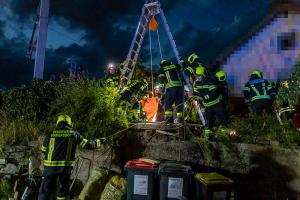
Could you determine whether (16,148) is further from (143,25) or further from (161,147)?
(143,25)

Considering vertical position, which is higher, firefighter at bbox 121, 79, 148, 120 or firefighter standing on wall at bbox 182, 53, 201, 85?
firefighter standing on wall at bbox 182, 53, 201, 85

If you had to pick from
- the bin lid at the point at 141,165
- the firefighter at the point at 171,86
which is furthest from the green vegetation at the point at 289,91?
the bin lid at the point at 141,165

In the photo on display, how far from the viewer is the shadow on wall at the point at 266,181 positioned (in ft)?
23.7

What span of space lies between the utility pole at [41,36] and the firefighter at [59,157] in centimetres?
827

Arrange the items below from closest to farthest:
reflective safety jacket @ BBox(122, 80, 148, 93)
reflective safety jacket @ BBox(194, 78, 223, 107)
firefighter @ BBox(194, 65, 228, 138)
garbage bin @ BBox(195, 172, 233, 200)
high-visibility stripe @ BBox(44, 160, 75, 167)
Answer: garbage bin @ BBox(195, 172, 233, 200)
high-visibility stripe @ BBox(44, 160, 75, 167)
firefighter @ BBox(194, 65, 228, 138)
reflective safety jacket @ BBox(194, 78, 223, 107)
reflective safety jacket @ BBox(122, 80, 148, 93)

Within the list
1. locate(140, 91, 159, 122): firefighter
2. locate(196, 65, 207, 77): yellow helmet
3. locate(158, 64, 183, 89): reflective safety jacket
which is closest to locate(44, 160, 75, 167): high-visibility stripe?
locate(158, 64, 183, 89): reflective safety jacket

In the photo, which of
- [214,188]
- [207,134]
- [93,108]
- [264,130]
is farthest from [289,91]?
[93,108]

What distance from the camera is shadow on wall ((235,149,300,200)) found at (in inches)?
284

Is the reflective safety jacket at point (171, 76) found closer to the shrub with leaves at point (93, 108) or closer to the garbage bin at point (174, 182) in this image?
the shrub with leaves at point (93, 108)

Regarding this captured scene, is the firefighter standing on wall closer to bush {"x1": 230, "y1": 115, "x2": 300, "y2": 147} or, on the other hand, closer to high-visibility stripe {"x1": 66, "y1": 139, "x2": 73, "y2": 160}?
bush {"x1": 230, "y1": 115, "x2": 300, "y2": 147}

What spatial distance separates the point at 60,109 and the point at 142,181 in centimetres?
396

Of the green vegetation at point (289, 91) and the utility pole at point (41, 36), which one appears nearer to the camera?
the green vegetation at point (289, 91)

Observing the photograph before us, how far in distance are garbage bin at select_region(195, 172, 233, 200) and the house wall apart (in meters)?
6.27

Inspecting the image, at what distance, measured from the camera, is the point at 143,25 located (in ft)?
42.9
